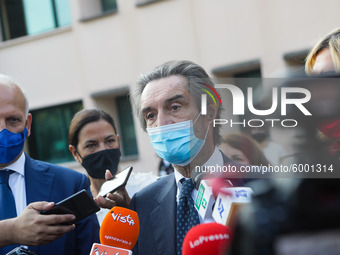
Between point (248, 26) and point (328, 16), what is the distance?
1.35 m

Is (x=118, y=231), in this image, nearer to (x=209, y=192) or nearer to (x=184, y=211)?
(x=184, y=211)

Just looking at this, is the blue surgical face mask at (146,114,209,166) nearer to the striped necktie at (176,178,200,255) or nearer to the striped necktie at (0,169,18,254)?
the striped necktie at (176,178,200,255)

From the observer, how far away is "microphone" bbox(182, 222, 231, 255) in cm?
105

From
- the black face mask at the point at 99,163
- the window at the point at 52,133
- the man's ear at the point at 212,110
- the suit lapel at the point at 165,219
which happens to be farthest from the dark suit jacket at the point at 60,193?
the window at the point at 52,133

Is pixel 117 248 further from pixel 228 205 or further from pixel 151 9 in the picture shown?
pixel 151 9

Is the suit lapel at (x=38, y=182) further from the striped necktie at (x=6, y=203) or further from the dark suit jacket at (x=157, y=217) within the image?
the dark suit jacket at (x=157, y=217)

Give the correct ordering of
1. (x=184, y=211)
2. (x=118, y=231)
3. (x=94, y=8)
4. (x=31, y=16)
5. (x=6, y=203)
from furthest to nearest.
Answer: (x=31, y=16) → (x=94, y=8) → (x=6, y=203) → (x=184, y=211) → (x=118, y=231)

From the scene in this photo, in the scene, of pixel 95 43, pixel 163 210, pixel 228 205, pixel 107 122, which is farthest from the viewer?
pixel 95 43

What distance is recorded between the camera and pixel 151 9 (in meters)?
9.54

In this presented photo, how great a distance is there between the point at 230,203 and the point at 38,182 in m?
1.28

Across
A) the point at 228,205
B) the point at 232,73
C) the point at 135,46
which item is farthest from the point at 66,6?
the point at 228,205

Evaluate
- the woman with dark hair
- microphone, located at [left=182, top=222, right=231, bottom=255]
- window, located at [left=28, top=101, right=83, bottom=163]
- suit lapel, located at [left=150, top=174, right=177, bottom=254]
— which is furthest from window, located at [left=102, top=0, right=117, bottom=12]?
microphone, located at [left=182, top=222, right=231, bottom=255]

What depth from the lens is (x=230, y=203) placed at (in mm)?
1185

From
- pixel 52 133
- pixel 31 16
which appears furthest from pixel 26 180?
pixel 31 16
